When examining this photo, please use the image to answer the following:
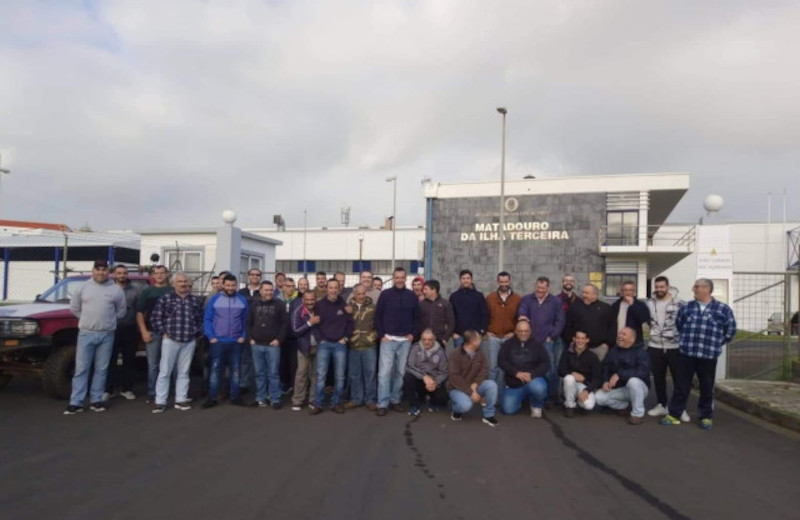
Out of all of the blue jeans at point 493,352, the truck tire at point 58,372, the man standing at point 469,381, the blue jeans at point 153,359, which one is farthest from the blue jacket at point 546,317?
the truck tire at point 58,372

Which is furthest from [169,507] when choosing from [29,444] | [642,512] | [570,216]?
[570,216]

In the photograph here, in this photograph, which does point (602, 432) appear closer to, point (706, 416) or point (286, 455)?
point (706, 416)

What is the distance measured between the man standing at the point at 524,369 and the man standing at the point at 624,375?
2.71 ft

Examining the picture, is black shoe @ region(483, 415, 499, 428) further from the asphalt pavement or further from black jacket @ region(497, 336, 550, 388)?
black jacket @ region(497, 336, 550, 388)

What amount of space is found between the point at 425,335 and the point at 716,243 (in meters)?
15.7

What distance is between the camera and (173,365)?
7.78 meters

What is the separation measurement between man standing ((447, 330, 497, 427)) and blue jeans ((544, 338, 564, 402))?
1.10 metres

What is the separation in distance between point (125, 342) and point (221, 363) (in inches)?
64.4

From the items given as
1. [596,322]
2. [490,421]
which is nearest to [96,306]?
[490,421]

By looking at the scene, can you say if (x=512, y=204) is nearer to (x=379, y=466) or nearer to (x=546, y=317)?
(x=546, y=317)

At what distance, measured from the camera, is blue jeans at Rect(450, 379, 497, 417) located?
725cm

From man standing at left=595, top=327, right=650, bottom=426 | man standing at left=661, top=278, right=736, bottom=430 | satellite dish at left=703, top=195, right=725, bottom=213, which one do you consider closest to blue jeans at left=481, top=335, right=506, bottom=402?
man standing at left=595, top=327, right=650, bottom=426

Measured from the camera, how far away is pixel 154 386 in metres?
8.29

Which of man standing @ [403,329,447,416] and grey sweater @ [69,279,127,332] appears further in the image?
man standing @ [403,329,447,416]
